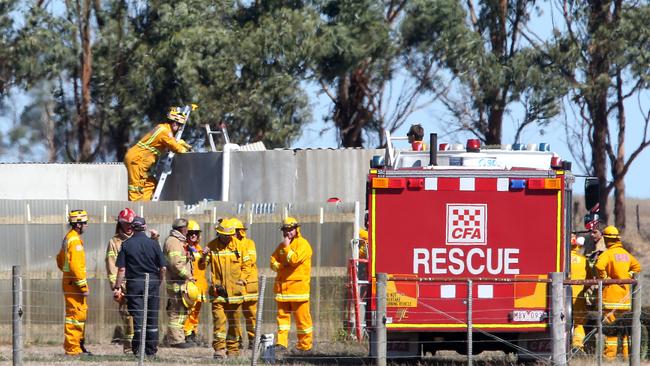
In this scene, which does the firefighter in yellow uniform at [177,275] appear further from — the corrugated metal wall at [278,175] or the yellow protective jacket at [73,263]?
the corrugated metal wall at [278,175]

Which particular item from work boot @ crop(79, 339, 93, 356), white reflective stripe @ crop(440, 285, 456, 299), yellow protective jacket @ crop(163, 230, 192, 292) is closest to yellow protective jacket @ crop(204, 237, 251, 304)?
yellow protective jacket @ crop(163, 230, 192, 292)

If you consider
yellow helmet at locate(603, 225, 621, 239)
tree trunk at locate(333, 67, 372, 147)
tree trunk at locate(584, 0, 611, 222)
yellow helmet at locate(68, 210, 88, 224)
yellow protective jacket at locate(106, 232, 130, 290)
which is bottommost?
yellow protective jacket at locate(106, 232, 130, 290)

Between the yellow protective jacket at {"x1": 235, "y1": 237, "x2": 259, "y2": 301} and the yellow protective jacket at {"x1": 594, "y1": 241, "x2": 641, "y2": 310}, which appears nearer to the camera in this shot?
the yellow protective jacket at {"x1": 235, "y1": 237, "x2": 259, "y2": 301}

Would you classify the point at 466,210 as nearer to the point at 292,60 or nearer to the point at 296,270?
the point at 296,270

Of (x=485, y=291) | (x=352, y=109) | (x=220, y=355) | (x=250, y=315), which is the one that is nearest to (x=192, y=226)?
(x=250, y=315)

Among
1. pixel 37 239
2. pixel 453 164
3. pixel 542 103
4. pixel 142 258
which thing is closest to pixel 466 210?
pixel 453 164

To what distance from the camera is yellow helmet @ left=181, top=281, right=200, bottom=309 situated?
1698 cm

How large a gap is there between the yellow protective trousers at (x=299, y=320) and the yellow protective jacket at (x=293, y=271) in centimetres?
9

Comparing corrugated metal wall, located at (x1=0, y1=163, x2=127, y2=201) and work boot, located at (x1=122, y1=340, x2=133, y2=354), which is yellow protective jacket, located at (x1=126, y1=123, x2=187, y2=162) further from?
work boot, located at (x1=122, y1=340, x2=133, y2=354)

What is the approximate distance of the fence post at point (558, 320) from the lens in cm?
1380

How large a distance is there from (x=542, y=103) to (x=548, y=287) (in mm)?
23352

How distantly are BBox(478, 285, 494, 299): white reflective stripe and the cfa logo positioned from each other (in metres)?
0.44

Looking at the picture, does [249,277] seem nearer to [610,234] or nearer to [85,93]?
[610,234]

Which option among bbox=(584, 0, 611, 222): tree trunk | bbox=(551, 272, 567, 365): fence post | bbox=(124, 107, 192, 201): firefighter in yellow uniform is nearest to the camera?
bbox=(551, 272, 567, 365): fence post
